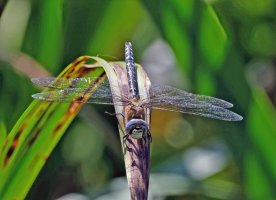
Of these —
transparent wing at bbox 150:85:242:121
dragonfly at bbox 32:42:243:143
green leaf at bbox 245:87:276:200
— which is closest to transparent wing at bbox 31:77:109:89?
dragonfly at bbox 32:42:243:143

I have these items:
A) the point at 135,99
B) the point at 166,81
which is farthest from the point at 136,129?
the point at 166,81

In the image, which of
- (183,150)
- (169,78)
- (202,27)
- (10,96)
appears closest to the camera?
(202,27)

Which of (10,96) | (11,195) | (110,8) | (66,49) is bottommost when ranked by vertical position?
(11,195)

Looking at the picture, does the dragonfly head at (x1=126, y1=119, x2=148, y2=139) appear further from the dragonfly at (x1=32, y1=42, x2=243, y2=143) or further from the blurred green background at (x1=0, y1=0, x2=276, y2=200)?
the blurred green background at (x1=0, y1=0, x2=276, y2=200)

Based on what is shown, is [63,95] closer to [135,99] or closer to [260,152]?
[135,99]

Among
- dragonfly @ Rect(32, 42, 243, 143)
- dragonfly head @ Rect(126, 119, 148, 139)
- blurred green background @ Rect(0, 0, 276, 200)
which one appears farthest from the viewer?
blurred green background @ Rect(0, 0, 276, 200)

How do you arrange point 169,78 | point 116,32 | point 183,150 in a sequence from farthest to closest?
1. point 169,78
2. point 183,150
3. point 116,32

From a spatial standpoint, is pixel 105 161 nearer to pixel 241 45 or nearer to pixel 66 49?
pixel 66 49

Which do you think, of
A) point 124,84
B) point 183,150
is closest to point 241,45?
point 183,150
